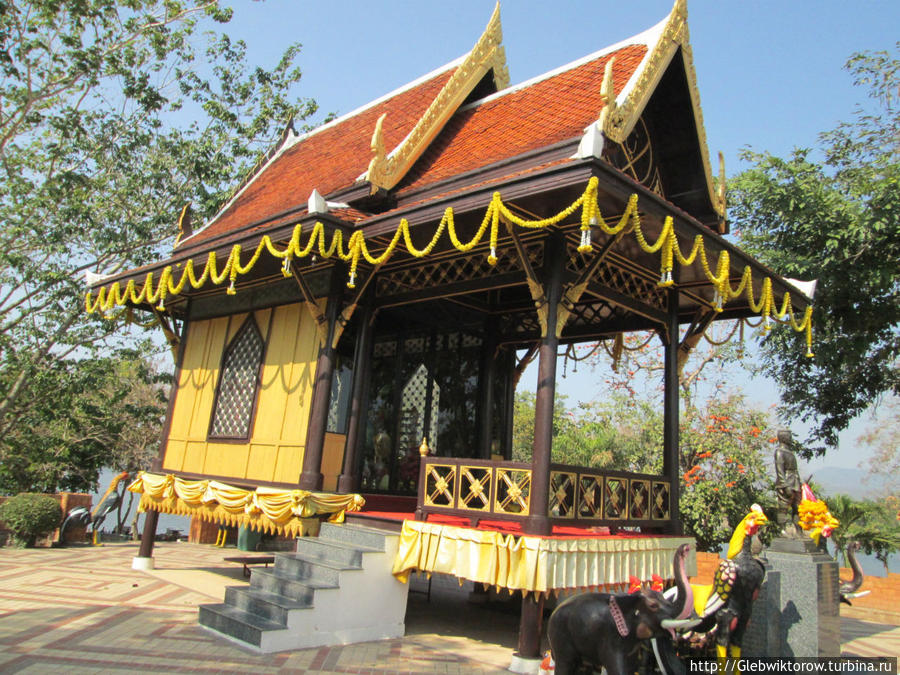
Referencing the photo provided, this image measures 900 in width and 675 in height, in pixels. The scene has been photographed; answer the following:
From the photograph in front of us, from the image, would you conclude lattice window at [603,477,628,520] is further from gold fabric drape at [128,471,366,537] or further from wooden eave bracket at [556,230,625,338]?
gold fabric drape at [128,471,366,537]

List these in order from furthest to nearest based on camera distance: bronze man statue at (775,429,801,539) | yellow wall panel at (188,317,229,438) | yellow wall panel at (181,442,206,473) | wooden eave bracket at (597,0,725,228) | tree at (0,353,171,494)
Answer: tree at (0,353,171,494) → yellow wall panel at (188,317,229,438) → yellow wall panel at (181,442,206,473) → wooden eave bracket at (597,0,725,228) → bronze man statue at (775,429,801,539)

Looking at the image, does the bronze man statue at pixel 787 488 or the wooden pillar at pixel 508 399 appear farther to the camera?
the wooden pillar at pixel 508 399

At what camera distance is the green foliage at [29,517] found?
1205 cm

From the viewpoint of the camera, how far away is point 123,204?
52.9ft

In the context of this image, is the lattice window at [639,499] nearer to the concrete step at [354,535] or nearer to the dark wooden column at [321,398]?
the concrete step at [354,535]

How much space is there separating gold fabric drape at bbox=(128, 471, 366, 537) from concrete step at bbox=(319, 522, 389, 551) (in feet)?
0.62

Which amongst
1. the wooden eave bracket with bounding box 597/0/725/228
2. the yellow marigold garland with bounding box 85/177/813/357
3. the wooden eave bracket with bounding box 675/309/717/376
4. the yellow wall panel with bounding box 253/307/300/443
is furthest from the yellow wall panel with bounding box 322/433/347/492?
the wooden eave bracket with bounding box 597/0/725/228

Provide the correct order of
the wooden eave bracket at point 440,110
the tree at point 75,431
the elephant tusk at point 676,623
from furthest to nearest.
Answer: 1. the tree at point 75,431
2. the wooden eave bracket at point 440,110
3. the elephant tusk at point 676,623

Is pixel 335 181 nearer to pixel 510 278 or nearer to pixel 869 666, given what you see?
pixel 510 278

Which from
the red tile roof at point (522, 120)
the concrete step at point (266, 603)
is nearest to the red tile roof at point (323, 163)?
the red tile roof at point (522, 120)

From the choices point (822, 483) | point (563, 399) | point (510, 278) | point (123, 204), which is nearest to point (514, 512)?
point (510, 278)

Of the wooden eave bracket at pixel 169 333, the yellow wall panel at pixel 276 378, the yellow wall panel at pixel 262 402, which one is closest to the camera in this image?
the yellow wall panel at pixel 262 402

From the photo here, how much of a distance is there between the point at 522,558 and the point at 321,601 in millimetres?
1930

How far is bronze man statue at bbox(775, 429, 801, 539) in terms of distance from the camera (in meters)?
6.09
